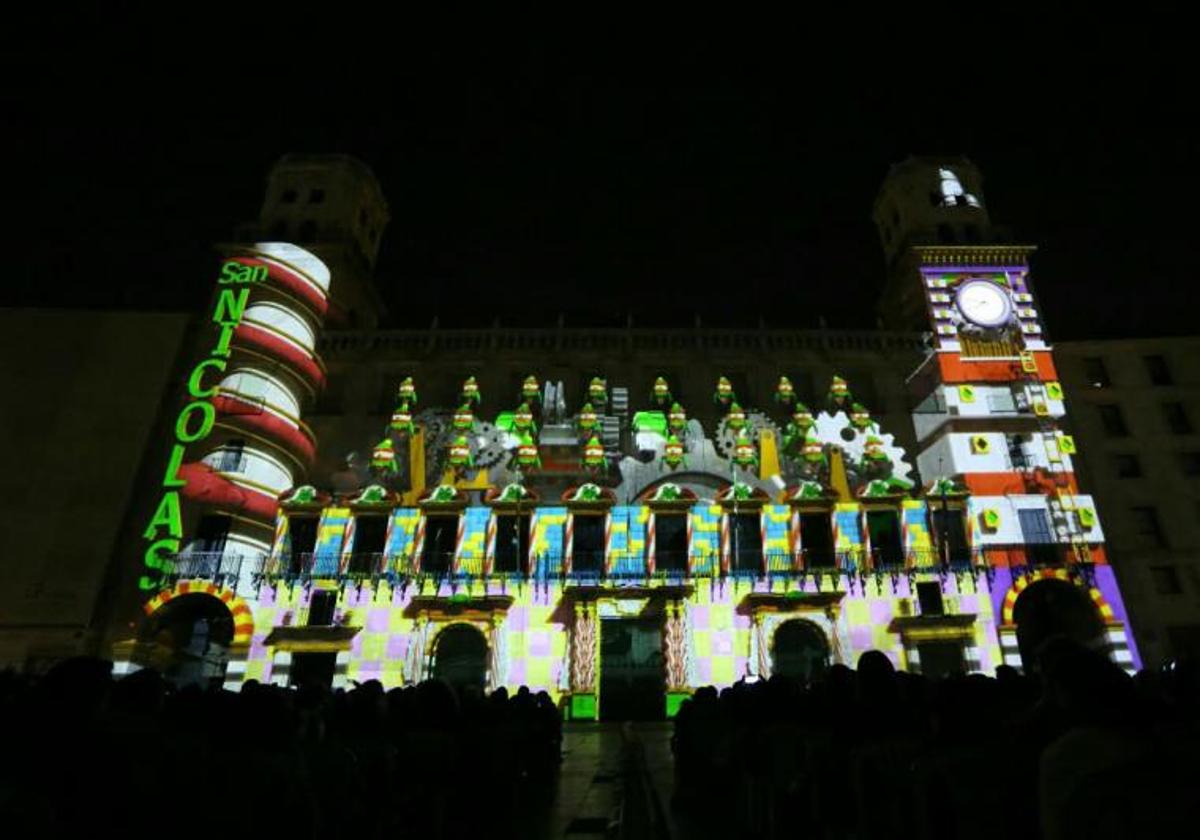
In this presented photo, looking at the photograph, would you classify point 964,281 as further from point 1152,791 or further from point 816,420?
point 1152,791

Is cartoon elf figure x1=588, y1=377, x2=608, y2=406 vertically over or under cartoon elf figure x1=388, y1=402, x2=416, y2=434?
over

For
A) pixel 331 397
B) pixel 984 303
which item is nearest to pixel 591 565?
pixel 331 397

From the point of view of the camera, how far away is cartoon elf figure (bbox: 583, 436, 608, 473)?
28.0 metres

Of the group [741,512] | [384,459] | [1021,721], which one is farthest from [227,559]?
[1021,721]

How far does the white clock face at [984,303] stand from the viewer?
Answer: 31297mm

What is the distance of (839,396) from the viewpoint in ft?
97.1

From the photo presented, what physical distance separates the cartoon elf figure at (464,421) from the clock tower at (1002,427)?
1890cm

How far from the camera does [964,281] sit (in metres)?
32.4

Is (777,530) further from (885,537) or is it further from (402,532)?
(402,532)

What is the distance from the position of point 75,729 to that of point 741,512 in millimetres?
24976

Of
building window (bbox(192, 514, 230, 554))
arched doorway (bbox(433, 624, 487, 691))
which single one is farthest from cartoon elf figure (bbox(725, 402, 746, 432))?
building window (bbox(192, 514, 230, 554))

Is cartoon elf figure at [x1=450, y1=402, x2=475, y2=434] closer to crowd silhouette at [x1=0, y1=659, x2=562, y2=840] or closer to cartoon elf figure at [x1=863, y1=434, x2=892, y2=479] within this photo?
cartoon elf figure at [x1=863, y1=434, x2=892, y2=479]

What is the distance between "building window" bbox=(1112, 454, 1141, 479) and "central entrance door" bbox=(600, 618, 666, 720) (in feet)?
77.6

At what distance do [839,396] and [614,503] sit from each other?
1100 cm
